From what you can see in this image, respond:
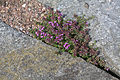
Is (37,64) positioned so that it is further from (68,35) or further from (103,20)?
(103,20)

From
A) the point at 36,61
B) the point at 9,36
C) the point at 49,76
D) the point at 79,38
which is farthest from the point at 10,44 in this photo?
the point at 79,38

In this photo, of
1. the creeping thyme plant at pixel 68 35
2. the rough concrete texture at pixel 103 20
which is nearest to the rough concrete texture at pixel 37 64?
the creeping thyme plant at pixel 68 35

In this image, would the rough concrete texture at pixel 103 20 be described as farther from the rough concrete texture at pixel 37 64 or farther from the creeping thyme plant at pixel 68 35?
the rough concrete texture at pixel 37 64

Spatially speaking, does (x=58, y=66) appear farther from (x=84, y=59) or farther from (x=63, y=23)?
(x=63, y=23)

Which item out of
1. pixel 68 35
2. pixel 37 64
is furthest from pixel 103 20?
pixel 37 64

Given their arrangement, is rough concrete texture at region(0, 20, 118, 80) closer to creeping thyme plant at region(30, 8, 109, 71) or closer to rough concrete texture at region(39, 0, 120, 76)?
creeping thyme plant at region(30, 8, 109, 71)

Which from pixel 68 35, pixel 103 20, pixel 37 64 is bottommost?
pixel 37 64
